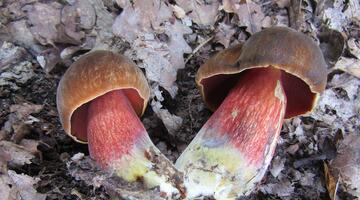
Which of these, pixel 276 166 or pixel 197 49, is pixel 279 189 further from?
pixel 197 49

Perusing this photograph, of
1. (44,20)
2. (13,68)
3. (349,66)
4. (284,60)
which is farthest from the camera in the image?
(349,66)

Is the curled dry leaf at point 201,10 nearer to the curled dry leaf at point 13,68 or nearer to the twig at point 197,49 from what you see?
the twig at point 197,49

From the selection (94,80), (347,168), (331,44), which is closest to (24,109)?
(94,80)

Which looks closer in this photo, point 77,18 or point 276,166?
point 276,166

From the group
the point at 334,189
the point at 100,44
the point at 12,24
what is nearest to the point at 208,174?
the point at 334,189

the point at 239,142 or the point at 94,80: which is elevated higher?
the point at 94,80

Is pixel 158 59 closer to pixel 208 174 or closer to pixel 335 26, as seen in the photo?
pixel 208 174

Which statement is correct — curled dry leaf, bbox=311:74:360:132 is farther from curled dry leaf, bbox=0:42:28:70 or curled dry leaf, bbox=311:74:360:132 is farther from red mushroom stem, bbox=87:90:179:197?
curled dry leaf, bbox=0:42:28:70
